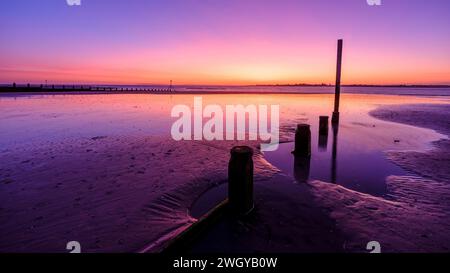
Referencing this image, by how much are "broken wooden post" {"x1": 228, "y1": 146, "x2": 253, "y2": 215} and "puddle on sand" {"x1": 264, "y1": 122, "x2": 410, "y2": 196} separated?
8.29ft

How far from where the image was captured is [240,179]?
441 cm

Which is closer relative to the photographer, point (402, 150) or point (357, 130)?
point (402, 150)

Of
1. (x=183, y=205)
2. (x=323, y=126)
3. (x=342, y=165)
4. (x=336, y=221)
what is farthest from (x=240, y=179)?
(x=323, y=126)

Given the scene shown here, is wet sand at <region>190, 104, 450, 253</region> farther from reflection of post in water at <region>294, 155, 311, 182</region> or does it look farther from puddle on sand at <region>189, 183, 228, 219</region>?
puddle on sand at <region>189, 183, 228, 219</region>

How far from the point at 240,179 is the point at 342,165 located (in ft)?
15.6

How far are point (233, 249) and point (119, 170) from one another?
4690 millimetres

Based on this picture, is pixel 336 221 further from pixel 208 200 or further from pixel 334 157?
pixel 334 157

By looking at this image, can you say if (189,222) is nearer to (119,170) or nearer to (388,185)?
(119,170)

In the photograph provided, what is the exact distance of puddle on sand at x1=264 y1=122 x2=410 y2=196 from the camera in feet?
20.9

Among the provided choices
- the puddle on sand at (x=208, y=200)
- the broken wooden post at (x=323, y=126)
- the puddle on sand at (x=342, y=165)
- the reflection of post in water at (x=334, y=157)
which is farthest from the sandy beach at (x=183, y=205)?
the broken wooden post at (x=323, y=126)

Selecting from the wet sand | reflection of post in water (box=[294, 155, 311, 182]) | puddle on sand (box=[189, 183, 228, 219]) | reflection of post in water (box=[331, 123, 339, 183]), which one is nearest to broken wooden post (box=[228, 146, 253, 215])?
the wet sand
